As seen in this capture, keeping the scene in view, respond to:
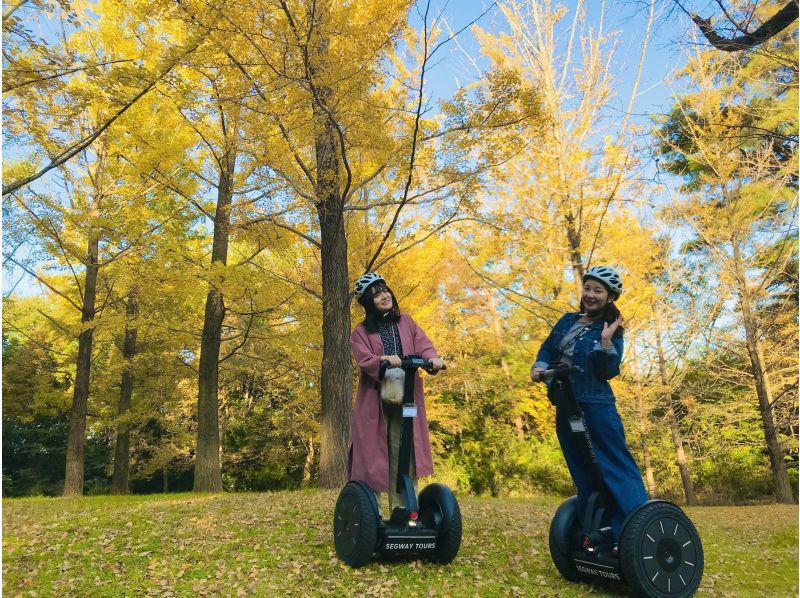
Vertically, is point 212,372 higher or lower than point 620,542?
higher

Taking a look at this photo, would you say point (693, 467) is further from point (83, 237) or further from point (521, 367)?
point (83, 237)

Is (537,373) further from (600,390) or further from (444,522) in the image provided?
(444,522)

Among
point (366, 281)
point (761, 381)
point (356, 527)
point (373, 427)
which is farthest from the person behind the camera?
point (761, 381)

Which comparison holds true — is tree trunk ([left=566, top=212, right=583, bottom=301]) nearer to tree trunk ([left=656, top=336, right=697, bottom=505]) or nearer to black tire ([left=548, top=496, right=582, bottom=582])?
tree trunk ([left=656, top=336, right=697, bottom=505])

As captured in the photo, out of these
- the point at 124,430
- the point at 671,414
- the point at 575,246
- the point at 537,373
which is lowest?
the point at 537,373

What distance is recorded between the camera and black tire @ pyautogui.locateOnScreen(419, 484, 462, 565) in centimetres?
329

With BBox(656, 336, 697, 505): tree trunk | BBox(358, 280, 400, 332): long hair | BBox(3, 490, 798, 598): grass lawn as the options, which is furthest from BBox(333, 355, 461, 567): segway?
BBox(656, 336, 697, 505): tree trunk

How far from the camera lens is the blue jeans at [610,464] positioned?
294 cm

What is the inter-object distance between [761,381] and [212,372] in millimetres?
9358

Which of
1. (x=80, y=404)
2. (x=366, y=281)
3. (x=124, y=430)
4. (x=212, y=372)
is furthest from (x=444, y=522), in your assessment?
(x=124, y=430)

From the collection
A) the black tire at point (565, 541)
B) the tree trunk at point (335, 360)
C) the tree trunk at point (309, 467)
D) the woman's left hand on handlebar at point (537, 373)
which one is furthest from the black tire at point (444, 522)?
the tree trunk at point (309, 467)

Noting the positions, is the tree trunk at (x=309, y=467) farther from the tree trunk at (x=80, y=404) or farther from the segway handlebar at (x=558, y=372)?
the segway handlebar at (x=558, y=372)

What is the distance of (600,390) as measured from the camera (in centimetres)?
309

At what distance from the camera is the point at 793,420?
32.4 feet
